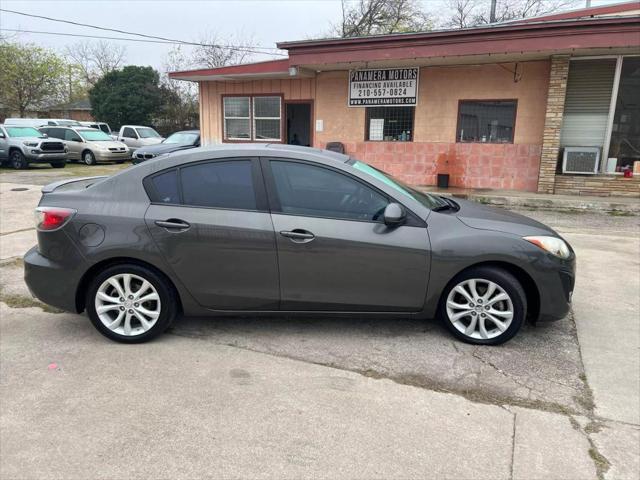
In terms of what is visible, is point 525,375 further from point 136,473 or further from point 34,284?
Result: point 34,284

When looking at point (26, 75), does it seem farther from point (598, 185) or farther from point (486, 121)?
point (598, 185)

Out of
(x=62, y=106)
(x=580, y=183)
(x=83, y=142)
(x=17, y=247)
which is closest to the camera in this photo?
(x=17, y=247)

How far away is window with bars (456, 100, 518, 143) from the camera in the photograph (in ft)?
39.9

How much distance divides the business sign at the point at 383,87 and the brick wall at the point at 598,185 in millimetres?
4216

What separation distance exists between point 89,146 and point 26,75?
23.7m

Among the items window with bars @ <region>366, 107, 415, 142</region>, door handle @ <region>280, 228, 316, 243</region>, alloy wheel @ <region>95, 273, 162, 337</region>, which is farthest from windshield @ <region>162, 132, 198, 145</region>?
door handle @ <region>280, 228, 316, 243</region>

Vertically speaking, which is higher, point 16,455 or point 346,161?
point 346,161

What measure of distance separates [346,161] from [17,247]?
5.39 meters

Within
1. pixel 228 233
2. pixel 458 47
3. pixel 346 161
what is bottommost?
pixel 228 233

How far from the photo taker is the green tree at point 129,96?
111 feet

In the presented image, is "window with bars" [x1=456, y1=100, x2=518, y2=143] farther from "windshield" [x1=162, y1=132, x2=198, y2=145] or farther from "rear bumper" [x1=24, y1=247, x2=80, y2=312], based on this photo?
"rear bumper" [x1=24, y1=247, x2=80, y2=312]

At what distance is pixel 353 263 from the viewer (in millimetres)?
3682

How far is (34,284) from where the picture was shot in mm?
3916

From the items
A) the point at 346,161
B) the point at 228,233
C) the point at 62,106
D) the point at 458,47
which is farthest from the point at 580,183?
the point at 62,106
